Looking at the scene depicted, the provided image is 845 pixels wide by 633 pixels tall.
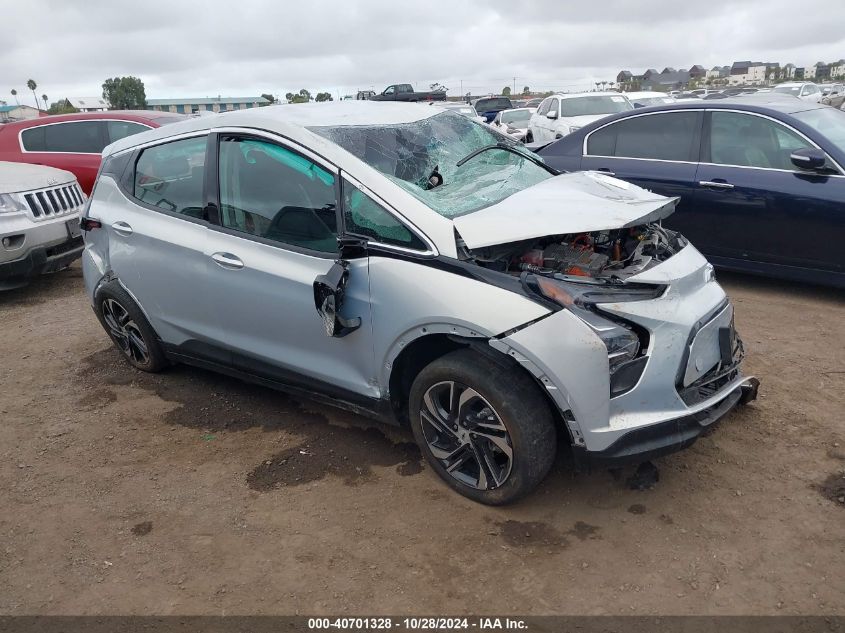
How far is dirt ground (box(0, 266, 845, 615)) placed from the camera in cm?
260

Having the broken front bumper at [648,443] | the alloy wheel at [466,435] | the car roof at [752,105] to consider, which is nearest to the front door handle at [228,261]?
the alloy wheel at [466,435]

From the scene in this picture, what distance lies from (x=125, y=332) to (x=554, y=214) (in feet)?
10.2

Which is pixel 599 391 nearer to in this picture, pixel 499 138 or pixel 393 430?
pixel 393 430

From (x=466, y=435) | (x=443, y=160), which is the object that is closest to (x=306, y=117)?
(x=443, y=160)

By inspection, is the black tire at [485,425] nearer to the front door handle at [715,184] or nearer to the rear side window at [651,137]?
the front door handle at [715,184]

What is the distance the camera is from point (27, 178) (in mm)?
6715

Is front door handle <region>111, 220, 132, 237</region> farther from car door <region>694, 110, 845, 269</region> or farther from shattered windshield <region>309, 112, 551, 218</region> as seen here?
car door <region>694, 110, 845, 269</region>

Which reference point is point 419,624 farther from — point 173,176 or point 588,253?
point 173,176

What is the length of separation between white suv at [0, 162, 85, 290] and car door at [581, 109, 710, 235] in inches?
209

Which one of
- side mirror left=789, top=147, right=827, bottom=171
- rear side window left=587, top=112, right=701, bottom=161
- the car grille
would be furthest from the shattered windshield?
the car grille

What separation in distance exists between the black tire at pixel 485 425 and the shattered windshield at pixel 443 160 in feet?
2.50

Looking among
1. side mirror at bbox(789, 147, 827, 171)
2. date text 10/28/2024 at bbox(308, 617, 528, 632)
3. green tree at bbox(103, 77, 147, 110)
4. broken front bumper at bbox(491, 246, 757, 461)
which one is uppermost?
green tree at bbox(103, 77, 147, 110)

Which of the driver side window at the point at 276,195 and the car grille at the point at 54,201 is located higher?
→ the driver side window at the point at 276,195

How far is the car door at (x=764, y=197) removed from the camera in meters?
5.17
